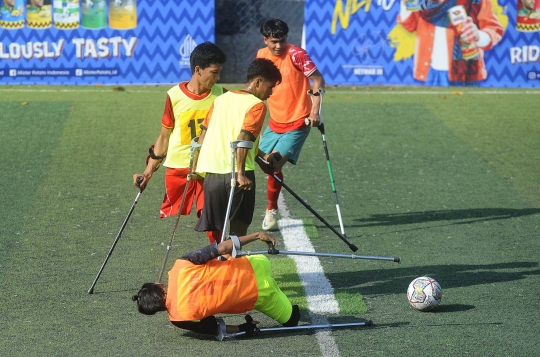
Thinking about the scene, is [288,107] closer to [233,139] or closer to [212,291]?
[233,139]

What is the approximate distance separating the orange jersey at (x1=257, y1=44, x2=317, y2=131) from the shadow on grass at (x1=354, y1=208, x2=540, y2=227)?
1.52m

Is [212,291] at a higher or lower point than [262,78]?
lower

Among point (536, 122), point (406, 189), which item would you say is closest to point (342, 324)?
point (406, 189)

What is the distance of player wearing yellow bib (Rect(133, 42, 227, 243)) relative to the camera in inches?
318

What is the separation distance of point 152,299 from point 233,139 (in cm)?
152

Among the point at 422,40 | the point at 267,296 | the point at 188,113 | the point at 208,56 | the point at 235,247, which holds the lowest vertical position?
the point at 422,40

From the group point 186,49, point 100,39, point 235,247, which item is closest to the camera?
point 235,247

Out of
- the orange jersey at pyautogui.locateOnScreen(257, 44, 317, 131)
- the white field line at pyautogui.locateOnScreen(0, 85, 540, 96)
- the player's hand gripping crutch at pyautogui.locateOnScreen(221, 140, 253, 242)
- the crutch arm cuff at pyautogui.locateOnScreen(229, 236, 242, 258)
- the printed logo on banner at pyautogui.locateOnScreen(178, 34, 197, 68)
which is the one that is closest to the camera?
the crutch arm cuff at pyautogui.locateOnScreen(229, 236, 242, 258)

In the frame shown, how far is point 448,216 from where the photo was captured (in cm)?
1120

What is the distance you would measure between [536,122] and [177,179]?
981 cm

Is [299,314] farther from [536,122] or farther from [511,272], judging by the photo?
[536,122]

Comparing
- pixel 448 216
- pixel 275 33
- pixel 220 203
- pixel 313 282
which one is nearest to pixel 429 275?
pixel 313 282

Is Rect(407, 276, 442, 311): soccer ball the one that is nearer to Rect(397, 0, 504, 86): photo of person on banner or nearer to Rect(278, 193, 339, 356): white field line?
Rect(278, 193, 339, 356): white field line

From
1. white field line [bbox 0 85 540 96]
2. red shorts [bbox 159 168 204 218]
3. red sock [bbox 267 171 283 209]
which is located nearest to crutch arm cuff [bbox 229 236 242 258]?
red shorts [bbox 159 168 204 218]
